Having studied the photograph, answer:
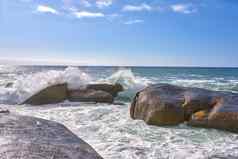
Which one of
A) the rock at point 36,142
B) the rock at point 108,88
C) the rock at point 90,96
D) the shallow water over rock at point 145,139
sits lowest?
the shallow water over rock at point 145,139

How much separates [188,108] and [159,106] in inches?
26.5

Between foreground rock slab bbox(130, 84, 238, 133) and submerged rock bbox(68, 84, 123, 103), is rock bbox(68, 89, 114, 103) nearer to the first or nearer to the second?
submerged rock bbox(68, 84, 123, 103)

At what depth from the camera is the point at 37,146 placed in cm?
185

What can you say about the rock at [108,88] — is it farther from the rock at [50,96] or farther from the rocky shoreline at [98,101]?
the rock at [50,96]

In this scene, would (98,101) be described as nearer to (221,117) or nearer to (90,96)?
(90,96)

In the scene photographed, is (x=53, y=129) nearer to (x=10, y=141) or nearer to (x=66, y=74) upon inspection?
(x=10, y=141)

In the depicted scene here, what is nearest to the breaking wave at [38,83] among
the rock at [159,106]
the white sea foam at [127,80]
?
the white sea foam at [127,80]

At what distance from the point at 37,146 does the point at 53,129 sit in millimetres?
609

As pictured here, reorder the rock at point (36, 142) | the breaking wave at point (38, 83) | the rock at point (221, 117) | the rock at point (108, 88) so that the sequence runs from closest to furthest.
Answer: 1. the rock at point (36, 142)
2. the rock at point (221, 117)
3. the breaking wave at point (38, 83)
4. the rock at point (108, 88)

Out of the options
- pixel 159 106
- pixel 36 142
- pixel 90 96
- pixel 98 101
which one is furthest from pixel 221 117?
pixel 90 96

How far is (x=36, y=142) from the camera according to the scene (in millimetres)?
1937

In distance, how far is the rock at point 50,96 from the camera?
9.07 meters

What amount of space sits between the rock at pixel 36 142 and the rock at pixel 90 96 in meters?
6.85

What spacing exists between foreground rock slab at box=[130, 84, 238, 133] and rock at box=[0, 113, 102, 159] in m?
3.54
